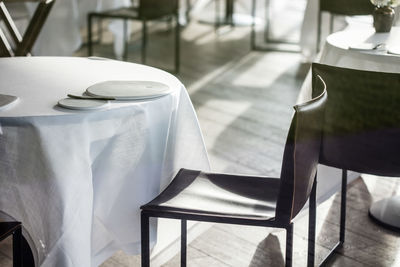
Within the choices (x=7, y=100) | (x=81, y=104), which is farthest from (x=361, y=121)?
(x=7, y=100)

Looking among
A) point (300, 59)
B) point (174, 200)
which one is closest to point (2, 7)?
point (174, 200)

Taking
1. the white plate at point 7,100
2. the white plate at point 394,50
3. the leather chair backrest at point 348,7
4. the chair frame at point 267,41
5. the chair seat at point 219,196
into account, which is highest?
the white plate at point 7,100

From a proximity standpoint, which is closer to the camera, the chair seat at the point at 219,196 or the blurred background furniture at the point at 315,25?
the chair seat at the point at 219,196

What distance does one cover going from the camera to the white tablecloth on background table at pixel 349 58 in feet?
8.65

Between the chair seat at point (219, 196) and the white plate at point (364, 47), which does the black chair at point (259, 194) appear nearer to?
the chair seat at point (219, 196)

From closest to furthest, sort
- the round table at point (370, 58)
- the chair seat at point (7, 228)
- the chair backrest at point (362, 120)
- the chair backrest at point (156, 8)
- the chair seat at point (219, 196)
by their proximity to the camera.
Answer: the chair seat at point (7, 228) < the chair seat at point (219, 196) < the chair backrest at point (362, 120) < the round table at point (370, 58) < the chair backrest at point (156, 8)

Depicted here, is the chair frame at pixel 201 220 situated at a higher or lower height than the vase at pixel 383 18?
lower

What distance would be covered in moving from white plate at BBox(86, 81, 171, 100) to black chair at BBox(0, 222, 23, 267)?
0.45 metres

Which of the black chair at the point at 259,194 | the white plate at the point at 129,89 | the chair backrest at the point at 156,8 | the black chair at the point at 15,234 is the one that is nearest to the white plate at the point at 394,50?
the black chair at the point at 259,194

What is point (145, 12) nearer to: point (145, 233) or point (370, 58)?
point (370, 58)

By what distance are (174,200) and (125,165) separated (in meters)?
0.19

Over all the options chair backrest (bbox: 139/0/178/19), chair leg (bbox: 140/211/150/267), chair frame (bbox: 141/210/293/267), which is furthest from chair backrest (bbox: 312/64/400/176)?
chair backrest (bbox: 139/0/178/19)

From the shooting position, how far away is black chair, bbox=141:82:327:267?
1.83 metres

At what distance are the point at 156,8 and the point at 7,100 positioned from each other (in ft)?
11.0
